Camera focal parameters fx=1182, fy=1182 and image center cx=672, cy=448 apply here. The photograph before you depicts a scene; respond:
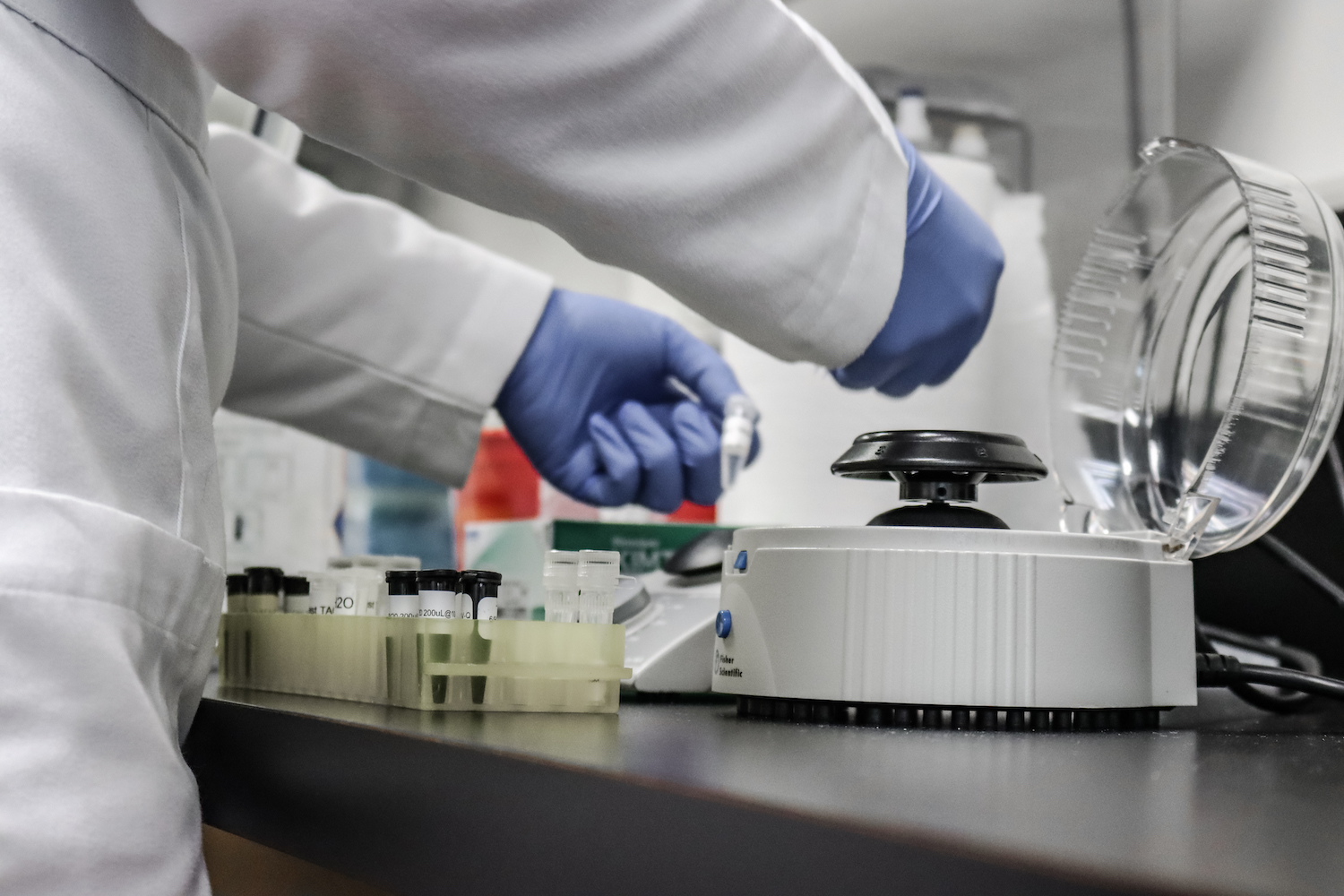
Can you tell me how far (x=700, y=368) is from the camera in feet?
3.46

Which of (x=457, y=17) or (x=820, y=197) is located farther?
(x=820, y=197)

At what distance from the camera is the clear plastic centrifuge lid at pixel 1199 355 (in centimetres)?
55

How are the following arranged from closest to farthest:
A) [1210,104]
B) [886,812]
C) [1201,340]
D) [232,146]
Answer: [886,812], [1201,340], [232,146], [1210,104]

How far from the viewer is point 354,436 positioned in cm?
100

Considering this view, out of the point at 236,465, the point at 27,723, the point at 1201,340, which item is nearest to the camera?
the point at 27,723

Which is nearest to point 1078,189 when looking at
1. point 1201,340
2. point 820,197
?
point 1201,340

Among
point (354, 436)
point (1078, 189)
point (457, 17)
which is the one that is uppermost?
point (1078, 189)

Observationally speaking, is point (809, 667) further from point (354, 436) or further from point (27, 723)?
point (354, 436)

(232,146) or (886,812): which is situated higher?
(232,146)

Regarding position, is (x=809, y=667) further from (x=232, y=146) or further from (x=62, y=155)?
(x=232, y=146)

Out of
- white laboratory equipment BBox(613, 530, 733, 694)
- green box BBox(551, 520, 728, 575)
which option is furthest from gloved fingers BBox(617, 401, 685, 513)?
white laboratory equipment BBox(613, 530, 733, 694)

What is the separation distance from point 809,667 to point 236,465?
1070 millimetres

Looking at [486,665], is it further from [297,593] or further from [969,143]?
[969,143]

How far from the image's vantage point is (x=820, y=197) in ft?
2.00
